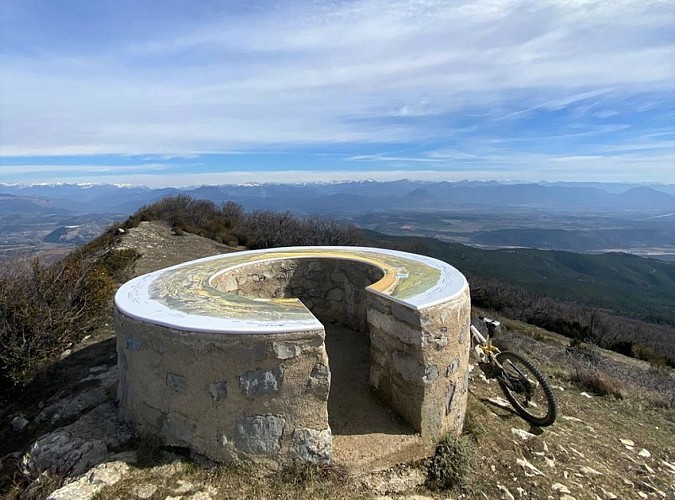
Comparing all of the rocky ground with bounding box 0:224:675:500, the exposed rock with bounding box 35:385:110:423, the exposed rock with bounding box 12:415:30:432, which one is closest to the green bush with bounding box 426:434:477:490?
the rocky ground with bounding box 0:224:675:500

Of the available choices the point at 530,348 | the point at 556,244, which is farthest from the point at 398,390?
the point at 556,244

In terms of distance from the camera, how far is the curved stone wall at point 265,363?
3.72m

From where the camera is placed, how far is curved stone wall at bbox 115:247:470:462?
3.72 meters

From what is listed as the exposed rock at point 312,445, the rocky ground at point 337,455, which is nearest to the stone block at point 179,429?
the rocky ground at point 337,455

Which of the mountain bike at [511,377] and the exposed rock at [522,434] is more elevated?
the mountain bike at [511,377]

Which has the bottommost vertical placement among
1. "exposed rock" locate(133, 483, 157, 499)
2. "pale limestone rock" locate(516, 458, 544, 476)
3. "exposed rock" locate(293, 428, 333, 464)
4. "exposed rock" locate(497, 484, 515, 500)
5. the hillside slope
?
the hillside slope

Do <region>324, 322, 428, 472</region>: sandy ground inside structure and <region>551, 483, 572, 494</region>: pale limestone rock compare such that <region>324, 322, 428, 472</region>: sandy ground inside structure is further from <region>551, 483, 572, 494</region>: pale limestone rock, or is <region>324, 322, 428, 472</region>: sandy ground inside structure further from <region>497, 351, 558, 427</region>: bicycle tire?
<region>497, 351, 558, 427</region>: bicycle tire

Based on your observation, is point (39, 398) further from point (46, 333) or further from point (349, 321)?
point (349, 321)

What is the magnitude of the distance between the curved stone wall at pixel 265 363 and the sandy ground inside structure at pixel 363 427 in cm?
18

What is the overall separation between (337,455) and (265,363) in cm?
125

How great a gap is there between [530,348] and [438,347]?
7781mm

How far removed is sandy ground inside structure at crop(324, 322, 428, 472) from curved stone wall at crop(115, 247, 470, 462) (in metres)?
0.18

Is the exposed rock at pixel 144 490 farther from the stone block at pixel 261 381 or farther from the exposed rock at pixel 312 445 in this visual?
the exposed rock at pixel 312 445

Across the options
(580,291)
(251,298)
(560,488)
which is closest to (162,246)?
(251,298)
